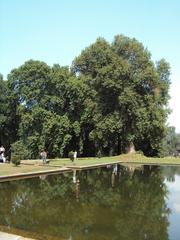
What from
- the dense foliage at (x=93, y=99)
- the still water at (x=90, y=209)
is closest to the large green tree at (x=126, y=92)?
the dense foliage at (x=93, y=99)

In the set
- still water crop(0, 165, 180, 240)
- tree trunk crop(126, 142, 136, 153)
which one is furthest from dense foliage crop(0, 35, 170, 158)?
still water crop(0, 165, 180, 240)

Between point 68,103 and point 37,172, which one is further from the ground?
point 68,103

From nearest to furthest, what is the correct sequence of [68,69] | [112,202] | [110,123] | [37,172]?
1. [112,202]
2. [37,172]
3. [110,123]
4. [68,69]

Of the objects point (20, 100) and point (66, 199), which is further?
point (20, 100)

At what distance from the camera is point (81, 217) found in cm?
1352

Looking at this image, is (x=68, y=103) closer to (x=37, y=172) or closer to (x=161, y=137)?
(x=161, y=137)

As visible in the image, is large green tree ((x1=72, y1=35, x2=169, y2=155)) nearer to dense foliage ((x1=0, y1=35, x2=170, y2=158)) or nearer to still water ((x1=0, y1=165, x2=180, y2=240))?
dense foliage ((x1=0, y1=35, x2=170, y2=158))

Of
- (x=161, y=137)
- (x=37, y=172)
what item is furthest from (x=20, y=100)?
(x=37, y=172)

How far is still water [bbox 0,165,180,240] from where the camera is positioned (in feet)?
37.7

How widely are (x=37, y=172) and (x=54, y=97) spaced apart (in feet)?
88.3

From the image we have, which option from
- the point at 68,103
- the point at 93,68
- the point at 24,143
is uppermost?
the point at 93,68

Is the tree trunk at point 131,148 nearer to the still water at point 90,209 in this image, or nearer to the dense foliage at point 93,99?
the dense foliage at point 93,99

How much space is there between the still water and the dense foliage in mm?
27701

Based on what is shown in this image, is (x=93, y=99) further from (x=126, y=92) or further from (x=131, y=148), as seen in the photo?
(x=131, y=148)
